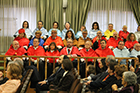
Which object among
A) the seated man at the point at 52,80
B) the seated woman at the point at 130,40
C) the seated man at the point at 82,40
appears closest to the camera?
the seated man at the point at 52,80

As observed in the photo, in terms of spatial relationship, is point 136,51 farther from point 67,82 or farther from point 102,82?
point 67,82

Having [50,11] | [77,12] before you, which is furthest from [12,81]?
[77,12]

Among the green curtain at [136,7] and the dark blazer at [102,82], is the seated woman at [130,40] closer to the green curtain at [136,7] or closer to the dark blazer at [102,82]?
the green curtain at [136,7]

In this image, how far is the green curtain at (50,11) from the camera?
35.9ft

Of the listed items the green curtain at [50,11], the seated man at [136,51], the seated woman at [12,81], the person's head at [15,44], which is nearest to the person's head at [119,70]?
the seated woman at [12,81]

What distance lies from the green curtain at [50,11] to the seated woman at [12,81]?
23.4ft

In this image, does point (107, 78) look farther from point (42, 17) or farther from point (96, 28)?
point (42, 17)

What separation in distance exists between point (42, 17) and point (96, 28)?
8.61 feet

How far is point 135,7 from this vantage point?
11.4 meters

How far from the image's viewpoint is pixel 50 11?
11.0 meters

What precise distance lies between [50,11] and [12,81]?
24.6ft

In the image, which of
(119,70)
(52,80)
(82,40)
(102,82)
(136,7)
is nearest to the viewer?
(119,70)

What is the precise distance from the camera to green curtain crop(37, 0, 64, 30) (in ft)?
35.9

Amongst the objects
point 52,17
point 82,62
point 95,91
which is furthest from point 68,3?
point 95,91
